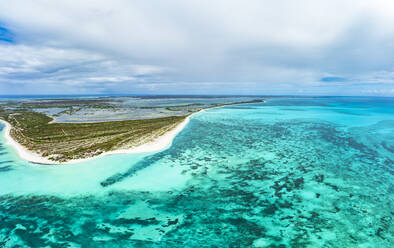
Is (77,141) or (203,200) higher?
(77,141)

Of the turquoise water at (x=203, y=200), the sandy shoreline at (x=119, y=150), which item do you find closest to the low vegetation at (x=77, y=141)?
the sandy shoreline at (x=119, y=150)

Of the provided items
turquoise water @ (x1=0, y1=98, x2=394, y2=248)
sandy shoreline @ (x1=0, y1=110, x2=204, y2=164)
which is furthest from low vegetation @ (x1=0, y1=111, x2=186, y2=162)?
turquoise water @ (x1=0, y1=98, x2=394, y2=248)

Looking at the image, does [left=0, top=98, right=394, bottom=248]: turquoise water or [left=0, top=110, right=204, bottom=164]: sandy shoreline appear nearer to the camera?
[left=0, top=98, right=394, bottom=248]: turquoise water

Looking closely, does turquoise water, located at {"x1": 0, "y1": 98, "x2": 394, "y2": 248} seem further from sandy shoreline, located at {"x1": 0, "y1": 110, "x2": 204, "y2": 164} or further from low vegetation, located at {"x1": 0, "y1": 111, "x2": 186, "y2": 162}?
low vegetation, located at {"x1": 0, "y1": 111, "x2": 186, "y2": 162}

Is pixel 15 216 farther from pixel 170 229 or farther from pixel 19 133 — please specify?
pixel 19 133

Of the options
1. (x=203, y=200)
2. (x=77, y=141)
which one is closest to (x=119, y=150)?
(x=77, y=141)

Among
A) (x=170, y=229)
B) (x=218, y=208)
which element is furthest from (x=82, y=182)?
(x=218, y=208)

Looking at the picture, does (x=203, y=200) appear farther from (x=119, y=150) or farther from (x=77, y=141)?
(x=77, y=141)

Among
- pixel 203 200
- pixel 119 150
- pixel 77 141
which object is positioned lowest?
pixel 203 200

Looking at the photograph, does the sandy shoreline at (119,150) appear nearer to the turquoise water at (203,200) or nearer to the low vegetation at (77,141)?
the low vegetation at (77,141)
